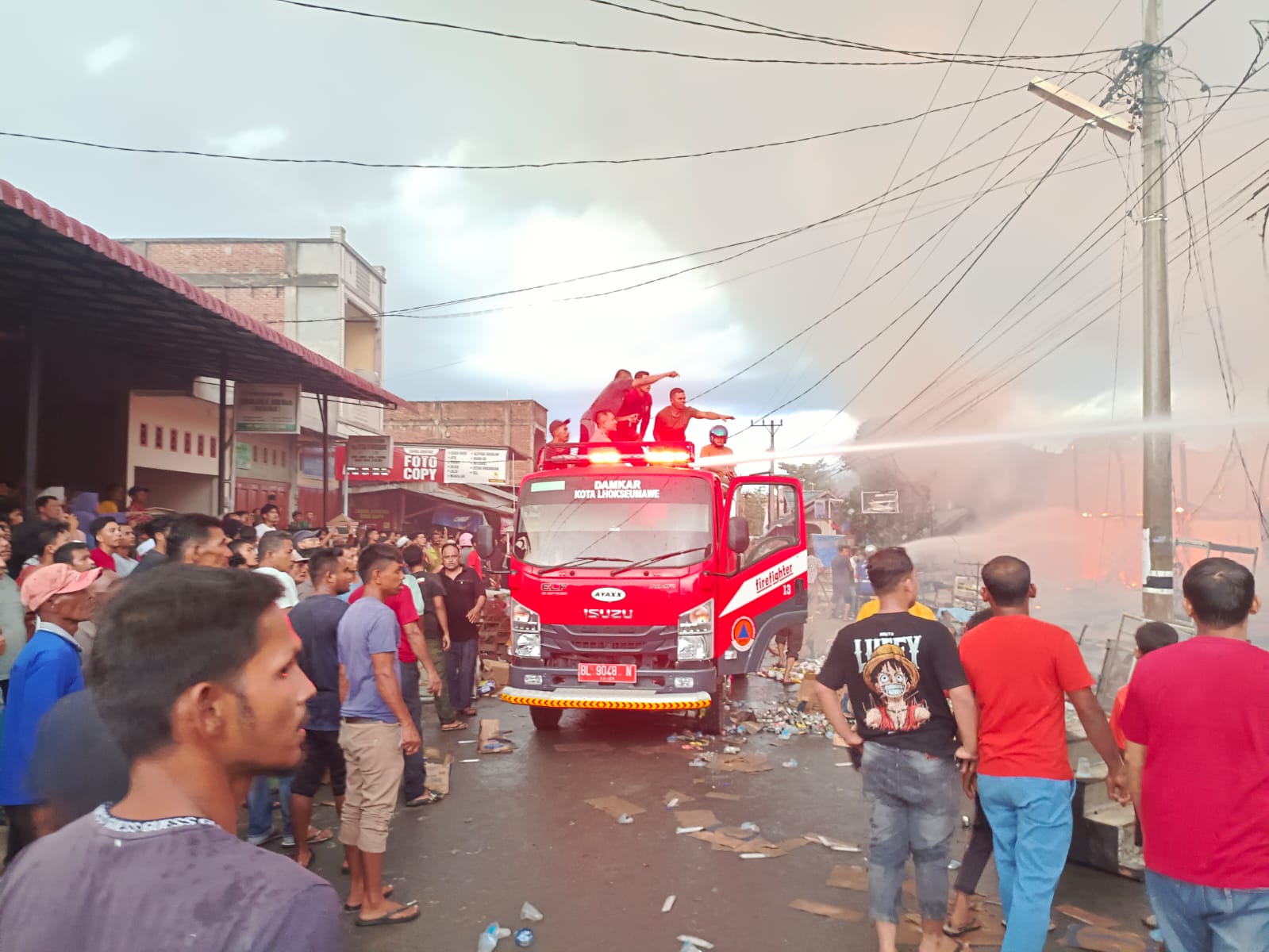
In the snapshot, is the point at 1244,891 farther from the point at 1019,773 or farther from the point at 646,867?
the point at 646,867

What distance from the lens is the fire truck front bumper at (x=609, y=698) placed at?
24.4ft

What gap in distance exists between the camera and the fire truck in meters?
7.64

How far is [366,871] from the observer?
4277 mm

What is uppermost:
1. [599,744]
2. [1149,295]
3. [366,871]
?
[1149,295]

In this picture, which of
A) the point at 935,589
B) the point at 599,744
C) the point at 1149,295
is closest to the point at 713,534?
the point at 599,744

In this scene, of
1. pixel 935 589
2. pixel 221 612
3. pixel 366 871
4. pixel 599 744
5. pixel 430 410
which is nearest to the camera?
pixel 221 612

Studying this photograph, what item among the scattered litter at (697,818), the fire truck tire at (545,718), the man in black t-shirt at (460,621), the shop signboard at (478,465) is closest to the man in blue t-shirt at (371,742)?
the scattered litter at (697,818)

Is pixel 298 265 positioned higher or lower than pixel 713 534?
higher

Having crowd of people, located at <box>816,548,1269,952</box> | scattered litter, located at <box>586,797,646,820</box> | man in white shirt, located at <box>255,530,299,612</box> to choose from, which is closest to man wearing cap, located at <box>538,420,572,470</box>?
man in white shirt, located at <box>255,530,299,612</box>

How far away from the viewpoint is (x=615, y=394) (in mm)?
9750

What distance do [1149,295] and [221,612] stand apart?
11.7m

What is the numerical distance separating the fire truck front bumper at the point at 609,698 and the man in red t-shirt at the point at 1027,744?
3.95 m

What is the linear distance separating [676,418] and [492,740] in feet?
13.1

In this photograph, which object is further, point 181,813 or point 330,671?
point 330,671
